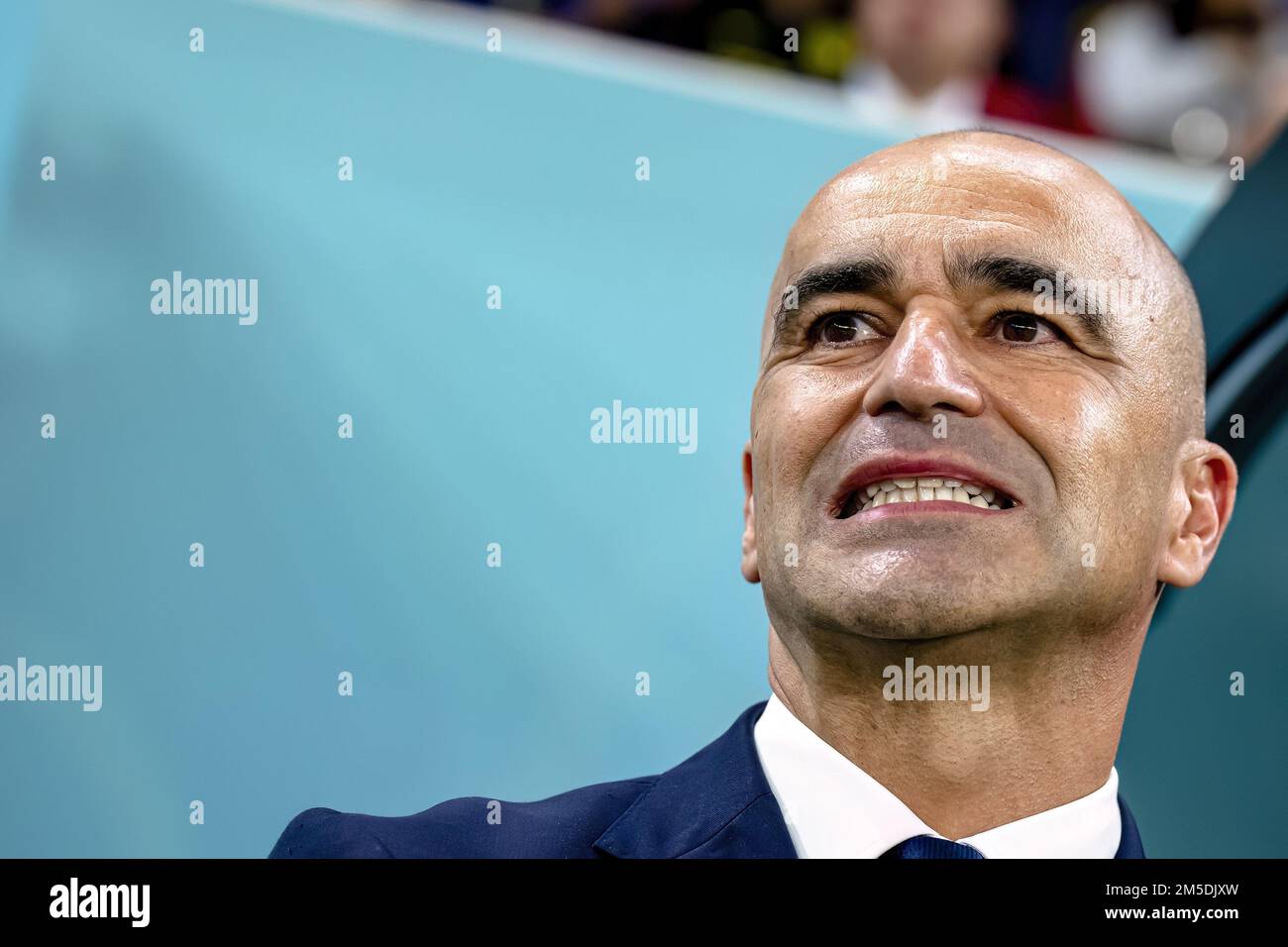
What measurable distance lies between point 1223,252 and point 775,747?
1.57m

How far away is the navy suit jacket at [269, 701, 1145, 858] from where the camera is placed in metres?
2.33

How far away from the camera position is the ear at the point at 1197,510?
248 centimetres

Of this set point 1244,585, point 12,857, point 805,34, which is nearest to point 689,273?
point 805,34

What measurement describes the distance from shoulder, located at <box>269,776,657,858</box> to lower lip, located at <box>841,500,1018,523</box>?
69cm

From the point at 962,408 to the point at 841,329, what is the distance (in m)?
0.30

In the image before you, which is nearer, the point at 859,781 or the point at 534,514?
the point at 859,781

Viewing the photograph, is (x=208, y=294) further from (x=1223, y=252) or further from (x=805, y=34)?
(x=1223, y=252)

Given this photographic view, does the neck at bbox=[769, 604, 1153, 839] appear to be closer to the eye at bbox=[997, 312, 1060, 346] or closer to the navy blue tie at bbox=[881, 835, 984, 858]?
the navy blue tie at bbox=[881, 835, 984, 858]

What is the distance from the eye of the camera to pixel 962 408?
2289 millimetres

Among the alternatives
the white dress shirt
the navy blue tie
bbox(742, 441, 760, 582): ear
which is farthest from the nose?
the navy blue tie

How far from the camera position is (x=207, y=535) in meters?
2.87

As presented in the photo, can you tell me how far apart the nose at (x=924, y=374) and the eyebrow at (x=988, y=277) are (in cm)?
8

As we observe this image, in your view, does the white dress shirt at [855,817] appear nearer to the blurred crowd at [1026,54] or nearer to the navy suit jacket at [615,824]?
the navy suit jacket at [615,824]

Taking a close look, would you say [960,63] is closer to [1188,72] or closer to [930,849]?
[1188,72]
